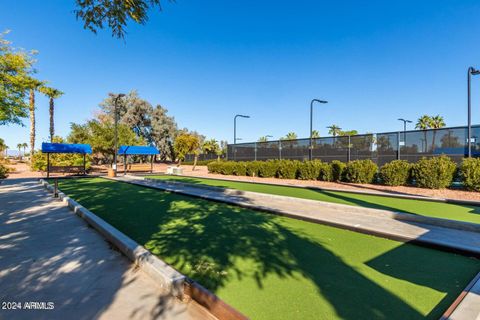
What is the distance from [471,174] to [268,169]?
39.2 ft

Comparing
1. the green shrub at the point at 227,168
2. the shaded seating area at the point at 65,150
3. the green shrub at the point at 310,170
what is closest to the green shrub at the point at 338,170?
the green shrub at the point at 310,170

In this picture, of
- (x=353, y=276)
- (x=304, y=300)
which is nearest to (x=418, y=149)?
(x=353, y=276)

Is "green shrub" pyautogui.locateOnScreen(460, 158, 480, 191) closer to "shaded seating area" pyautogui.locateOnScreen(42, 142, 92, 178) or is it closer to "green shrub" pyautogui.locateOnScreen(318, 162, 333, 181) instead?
"green shrub" pyautogui.locateOnScreen(318, 162, 333, 181)

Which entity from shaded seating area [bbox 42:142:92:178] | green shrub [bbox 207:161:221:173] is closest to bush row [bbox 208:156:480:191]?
green shrub [bbox 207:161:221:173]

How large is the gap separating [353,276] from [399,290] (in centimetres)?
54

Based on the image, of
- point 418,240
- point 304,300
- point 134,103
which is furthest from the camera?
point 134,103

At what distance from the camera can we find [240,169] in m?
23.0

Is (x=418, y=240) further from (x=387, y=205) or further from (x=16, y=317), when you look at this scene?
(x=16, y=317)

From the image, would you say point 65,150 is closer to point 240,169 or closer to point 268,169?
point 240,169

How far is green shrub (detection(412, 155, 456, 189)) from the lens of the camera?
38.7ft

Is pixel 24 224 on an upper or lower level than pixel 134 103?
lower

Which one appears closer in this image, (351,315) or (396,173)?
(351,315)

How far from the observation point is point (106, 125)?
32.8 m

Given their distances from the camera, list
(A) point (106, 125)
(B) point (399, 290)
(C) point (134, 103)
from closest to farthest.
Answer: (B) point (399, 290) → (A) point (106, 125) → (C) point (134, 103)
